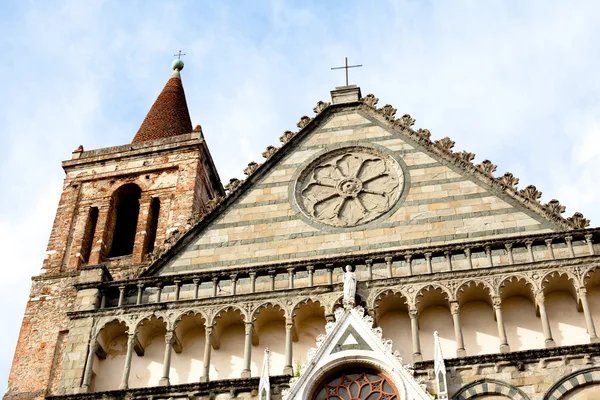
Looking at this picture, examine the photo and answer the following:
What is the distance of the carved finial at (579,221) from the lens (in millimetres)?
17658

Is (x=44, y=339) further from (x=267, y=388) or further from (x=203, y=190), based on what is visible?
(x=267, y=388)

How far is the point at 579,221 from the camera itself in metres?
17.7

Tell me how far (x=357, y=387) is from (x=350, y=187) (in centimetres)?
466

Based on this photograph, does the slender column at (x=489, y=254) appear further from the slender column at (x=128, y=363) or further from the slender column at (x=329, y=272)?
the slender column at (x=128, y=363)

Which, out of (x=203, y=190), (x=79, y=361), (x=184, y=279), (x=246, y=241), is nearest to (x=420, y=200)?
(x=246, y=241)

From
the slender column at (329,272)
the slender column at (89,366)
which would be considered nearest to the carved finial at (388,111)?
the slender column at (329,272)

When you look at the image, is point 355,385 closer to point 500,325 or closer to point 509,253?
point 500,325

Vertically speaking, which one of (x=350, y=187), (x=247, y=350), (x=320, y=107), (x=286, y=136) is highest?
(x=320, y=107)

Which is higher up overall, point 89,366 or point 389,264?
point 389,264

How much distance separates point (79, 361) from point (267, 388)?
3509 mm

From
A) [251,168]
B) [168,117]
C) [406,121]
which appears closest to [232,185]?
[251,168]

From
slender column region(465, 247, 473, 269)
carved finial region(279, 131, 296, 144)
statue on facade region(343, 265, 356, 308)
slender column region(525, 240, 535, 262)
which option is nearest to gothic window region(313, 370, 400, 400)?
statue on facade region(343, 265, 356, 308)

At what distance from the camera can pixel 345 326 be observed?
53.5ft

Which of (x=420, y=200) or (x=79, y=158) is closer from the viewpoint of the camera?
(x=420, y=200)
